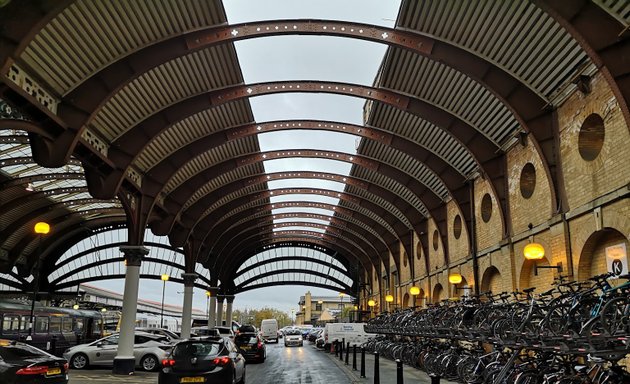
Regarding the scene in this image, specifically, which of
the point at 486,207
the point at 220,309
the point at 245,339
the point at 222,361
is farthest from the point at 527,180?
the point at 220,309

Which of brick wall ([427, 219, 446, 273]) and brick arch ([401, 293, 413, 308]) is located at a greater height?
brick wall ([427, 219, 446, 273])

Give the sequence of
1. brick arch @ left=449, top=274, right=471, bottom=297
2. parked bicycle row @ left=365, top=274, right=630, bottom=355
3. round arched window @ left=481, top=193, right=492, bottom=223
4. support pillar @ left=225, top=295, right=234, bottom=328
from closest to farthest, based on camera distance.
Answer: parked bicycle row @ left=365, top=274, right=630, bottom=355
round arched window @ left=481, top=193, right=492, bottom=223
brick arch @ left=449, top=274, right=471, bottom=297
support pillar @ left=225, top=295, right=234, bottom=328

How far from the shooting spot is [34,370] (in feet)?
35.9

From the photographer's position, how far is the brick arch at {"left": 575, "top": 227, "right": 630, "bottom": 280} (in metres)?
13.1

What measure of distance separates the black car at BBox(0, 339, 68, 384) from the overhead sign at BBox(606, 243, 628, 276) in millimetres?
12799

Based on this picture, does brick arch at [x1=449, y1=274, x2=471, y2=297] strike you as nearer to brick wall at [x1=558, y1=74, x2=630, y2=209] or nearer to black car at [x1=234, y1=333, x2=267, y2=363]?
black car at [x1=234, y1=333, x2=267, y2=363]

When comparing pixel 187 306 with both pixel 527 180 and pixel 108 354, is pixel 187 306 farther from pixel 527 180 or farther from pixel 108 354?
pixel 527 180

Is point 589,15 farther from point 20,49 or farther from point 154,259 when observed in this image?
point 154,259

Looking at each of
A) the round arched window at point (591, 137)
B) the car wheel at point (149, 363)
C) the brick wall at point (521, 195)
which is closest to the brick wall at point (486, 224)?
the brick wall at point (521, 195)

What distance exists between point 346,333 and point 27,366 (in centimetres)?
2776

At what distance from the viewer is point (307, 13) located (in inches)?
651

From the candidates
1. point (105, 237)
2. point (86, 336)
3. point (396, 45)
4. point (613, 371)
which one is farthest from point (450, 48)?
point (105, 237)

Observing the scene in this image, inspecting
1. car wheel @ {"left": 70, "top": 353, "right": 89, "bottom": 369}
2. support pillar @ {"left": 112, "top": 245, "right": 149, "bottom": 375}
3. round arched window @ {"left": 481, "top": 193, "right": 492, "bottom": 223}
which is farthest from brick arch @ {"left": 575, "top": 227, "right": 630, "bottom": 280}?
car wheel @ {"left": 70, "top": 353, "right": 89, "bottom": 369}

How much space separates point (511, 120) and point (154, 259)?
161 feet
